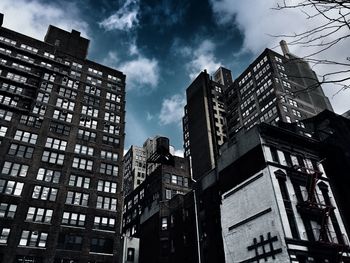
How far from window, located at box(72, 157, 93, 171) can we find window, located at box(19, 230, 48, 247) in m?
14.0

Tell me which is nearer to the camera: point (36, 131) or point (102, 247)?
point (102, 247)

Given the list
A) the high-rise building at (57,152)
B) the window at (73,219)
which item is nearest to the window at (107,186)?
the high-rise building at (57,152)

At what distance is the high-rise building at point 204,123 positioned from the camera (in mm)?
92375

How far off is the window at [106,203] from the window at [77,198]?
7.27 feet

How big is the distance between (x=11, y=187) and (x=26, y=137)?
34.4 feet

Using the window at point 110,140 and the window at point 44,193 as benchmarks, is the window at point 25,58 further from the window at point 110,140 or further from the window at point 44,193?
the window at point 44,193

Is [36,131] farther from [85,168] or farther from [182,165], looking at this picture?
[182,165]

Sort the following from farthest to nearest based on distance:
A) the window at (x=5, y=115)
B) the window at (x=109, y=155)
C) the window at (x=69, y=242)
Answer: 1. the window at (x=109, y=155)
2. the window at (x=5, y=115)
3. the window at (x=69, y=242)

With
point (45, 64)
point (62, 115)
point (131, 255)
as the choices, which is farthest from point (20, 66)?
point (131, 255)

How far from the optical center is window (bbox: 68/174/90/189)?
55.5 m

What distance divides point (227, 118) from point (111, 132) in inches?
1985

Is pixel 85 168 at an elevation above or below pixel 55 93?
below

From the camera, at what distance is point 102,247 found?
51.1m

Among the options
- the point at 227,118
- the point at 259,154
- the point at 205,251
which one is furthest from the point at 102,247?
the point at 227,118
